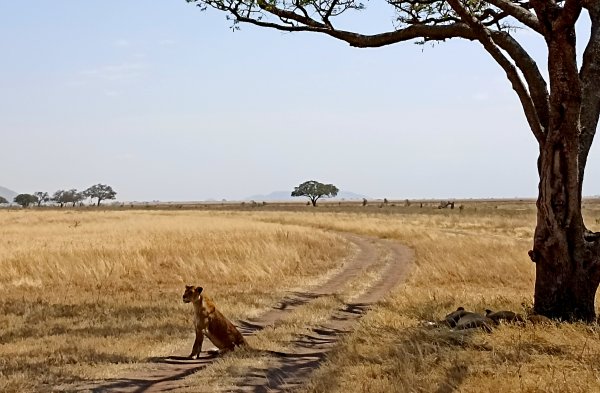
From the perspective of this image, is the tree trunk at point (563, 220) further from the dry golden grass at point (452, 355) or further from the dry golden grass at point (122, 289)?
the dry golden grass at point (122, 289)

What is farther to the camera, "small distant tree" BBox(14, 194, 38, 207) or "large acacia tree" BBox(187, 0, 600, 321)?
"small distant tree" BBox(14, 194, 38, 207)

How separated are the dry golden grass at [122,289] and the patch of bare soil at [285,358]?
19.7 inches

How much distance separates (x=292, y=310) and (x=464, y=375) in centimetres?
714

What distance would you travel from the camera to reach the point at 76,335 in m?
10.8

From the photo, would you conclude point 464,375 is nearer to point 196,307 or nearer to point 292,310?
point 196,307

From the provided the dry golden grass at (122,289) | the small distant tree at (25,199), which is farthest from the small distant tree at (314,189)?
the dry golden grass at (122,289)

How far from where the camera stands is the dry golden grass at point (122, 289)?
A: 9.27m

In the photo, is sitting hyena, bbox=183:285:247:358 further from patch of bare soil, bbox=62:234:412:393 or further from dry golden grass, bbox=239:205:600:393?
dry golden grass, bbox=239:205:600:393

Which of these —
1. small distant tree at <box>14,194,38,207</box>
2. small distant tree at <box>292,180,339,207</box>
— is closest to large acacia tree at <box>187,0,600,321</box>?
small distant tree at <box>292,180,339,207</box>

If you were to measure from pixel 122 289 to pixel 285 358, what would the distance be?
9.02 metres

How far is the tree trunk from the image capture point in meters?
9.98

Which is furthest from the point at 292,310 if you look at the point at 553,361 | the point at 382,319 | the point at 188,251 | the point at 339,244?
the point at 339,244

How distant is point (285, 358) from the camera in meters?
9.23

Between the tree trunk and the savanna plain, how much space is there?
0.77 m
